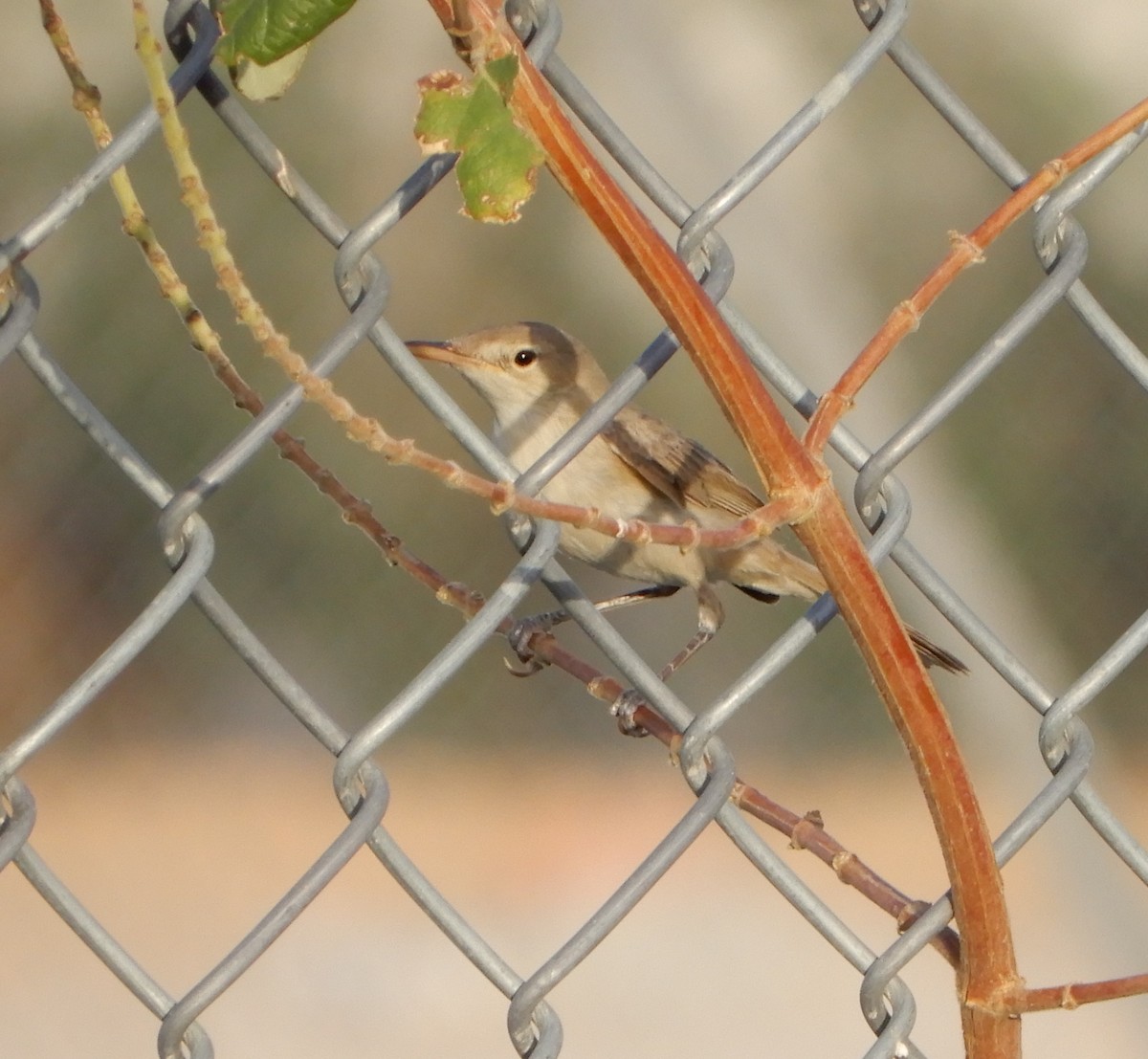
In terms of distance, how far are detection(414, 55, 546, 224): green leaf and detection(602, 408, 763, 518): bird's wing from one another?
214 centimetres

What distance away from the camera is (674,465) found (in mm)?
3385

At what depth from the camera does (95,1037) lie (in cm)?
492

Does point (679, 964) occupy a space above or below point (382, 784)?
below

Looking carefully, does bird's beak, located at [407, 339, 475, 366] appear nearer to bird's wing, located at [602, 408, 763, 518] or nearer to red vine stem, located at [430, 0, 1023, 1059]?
bird's wing, located at [602, 408, 763, 518]

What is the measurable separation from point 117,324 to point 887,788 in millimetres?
4905

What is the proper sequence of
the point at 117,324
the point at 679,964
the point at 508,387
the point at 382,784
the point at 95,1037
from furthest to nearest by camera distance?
the point at 679,964
the point at 95,1037
the point at 117,324
the point at 508,387
the point at 382,784

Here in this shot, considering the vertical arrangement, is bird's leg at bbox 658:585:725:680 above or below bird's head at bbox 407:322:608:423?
below

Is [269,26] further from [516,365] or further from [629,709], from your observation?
[516,365]

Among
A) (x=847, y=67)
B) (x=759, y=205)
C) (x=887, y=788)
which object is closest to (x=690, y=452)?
(x=759, y=205)

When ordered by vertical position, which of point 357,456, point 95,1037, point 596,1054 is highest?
point 357,456

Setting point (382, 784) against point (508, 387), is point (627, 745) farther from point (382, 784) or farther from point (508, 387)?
point (382, 784)

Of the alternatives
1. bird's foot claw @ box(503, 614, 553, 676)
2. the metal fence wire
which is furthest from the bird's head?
the metal fence wire

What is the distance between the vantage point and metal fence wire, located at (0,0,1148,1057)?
4.16 ft

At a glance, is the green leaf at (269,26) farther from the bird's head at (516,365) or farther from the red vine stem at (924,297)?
the bird's head at (516,365)
